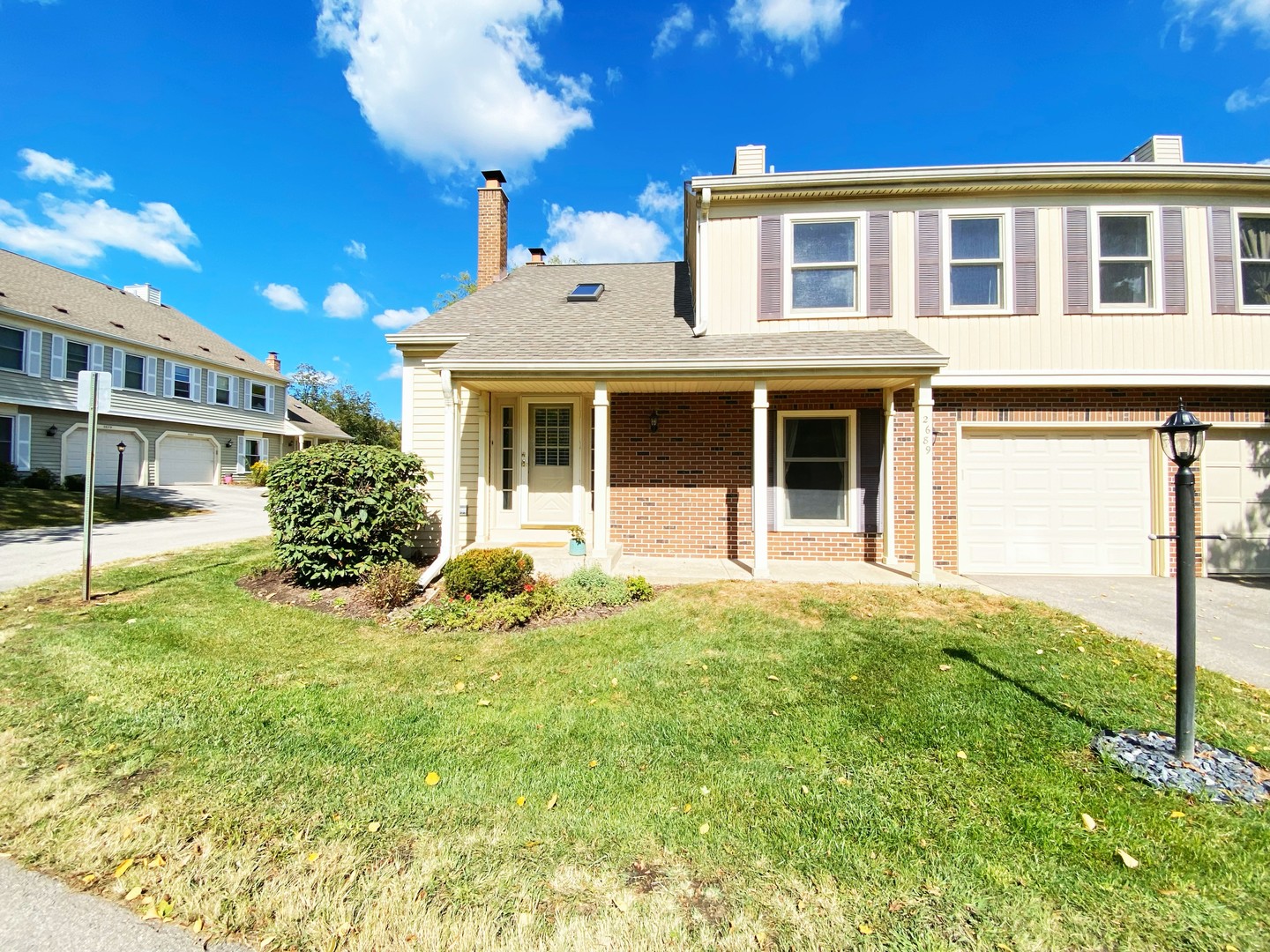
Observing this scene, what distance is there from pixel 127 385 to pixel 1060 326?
91.2ft

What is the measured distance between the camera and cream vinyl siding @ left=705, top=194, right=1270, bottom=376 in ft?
23.5

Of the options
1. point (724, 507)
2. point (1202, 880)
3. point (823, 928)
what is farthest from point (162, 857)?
point (724, 507)

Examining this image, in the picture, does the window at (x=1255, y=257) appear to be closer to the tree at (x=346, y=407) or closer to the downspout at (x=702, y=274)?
the downspout at (x=702, y=274)

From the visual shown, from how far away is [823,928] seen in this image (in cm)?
189

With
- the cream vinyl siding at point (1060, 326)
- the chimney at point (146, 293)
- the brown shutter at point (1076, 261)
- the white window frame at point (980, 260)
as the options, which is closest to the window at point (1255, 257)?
the cream vinyl siding at point (1060, 326)

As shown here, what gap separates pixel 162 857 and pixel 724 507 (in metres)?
6.80

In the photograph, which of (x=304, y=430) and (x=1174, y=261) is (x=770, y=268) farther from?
(x=304, y=430)

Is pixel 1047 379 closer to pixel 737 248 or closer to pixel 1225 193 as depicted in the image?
pixel 1225 193

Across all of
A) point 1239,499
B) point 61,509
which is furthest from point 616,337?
point 61,509

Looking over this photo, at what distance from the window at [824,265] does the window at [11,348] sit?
75.8 feet

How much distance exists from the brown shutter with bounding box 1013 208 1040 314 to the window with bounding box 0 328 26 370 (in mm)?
26121

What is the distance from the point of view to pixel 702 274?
25.6ft

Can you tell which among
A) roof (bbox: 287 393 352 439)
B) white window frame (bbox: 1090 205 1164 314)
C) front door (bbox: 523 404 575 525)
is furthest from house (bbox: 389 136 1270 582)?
roof (bbox: 287 393 352 439)

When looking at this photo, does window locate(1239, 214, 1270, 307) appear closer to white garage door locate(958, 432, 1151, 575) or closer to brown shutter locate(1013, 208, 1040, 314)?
white garage door locate(958, 432, 1151, 575)
